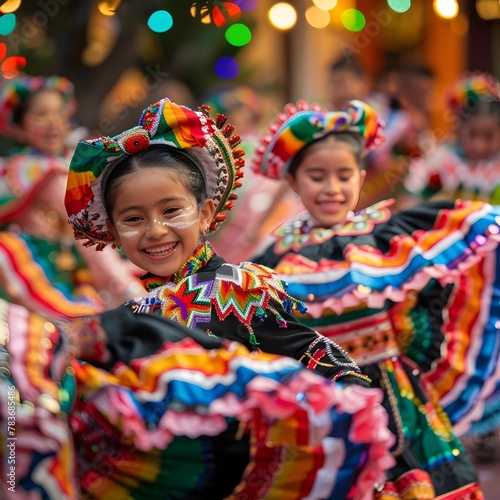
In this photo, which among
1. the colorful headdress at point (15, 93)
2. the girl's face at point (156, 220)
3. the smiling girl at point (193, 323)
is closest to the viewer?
the smiling girl at point (193, 323)

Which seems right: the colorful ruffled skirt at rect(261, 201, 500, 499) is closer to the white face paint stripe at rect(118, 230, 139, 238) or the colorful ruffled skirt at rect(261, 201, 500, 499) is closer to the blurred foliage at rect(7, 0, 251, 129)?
the white face paint stripe at rect(118, 230, 139, 238)

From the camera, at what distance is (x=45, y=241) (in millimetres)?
6082

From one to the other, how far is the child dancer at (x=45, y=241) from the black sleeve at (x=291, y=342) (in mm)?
2844

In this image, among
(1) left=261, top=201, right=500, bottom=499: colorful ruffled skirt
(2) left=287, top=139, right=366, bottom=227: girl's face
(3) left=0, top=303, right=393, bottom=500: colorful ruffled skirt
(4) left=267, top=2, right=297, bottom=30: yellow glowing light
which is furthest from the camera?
(4) left=267, top=2, right=297, bottom=30: yellow glowing light

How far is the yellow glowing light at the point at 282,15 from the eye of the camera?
1398 centimetres

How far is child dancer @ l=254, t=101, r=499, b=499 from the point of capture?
149 inches

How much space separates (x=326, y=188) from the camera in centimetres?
413

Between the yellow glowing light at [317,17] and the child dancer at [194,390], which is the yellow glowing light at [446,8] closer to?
the yellow glowing light at [317,17]

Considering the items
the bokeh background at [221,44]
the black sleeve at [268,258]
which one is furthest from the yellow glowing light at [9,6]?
the black sleeve at [268,258]

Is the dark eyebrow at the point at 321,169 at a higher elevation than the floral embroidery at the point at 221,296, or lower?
higher

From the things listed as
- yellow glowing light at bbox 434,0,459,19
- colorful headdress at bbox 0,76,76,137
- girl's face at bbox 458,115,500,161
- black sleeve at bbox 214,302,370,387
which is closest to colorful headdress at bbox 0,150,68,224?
colorful headdress at bbox 0,76,76,137

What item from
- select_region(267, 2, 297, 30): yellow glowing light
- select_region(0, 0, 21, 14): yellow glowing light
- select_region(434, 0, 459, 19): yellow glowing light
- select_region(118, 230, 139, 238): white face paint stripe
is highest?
select_region(434, 0, 459, 19): yellow glowing light

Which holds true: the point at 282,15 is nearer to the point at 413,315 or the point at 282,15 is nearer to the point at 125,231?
the point at 413,315

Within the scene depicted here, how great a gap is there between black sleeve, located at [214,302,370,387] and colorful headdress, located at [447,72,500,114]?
443cm
